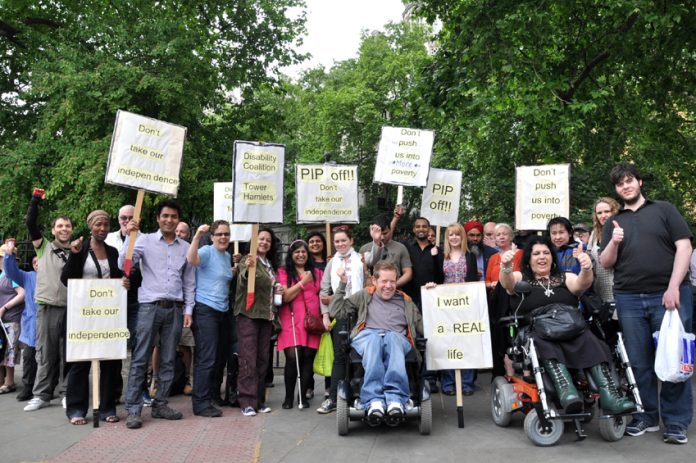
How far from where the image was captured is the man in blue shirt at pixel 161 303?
6.80 m

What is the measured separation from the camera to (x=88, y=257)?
696 cm

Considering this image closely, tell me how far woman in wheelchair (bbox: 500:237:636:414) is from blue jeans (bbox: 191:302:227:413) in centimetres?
302

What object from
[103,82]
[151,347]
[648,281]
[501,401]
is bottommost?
[501,401]

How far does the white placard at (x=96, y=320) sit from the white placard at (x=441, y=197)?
171 inches

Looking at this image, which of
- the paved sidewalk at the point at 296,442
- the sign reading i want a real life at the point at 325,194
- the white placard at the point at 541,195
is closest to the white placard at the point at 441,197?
the sign reading i want a real life at the point at 325,194

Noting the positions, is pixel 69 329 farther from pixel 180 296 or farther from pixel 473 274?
pixel 473 274

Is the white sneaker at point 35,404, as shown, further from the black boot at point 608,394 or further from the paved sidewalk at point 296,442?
the black boot at point 608,394

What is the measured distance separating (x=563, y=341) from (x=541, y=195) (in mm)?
2785

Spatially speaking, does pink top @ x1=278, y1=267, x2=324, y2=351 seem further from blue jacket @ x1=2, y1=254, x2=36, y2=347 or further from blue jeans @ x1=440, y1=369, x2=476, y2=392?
blue jacket @ x1=2, y1=254, x2=36, y2=347

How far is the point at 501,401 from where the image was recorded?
6.29 meters

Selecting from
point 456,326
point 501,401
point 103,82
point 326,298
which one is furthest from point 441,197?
point 103,82

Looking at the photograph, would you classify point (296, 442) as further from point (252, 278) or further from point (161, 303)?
point (161, 303)

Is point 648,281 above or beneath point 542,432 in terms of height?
above

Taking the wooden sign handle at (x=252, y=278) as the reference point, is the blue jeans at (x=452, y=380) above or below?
below
